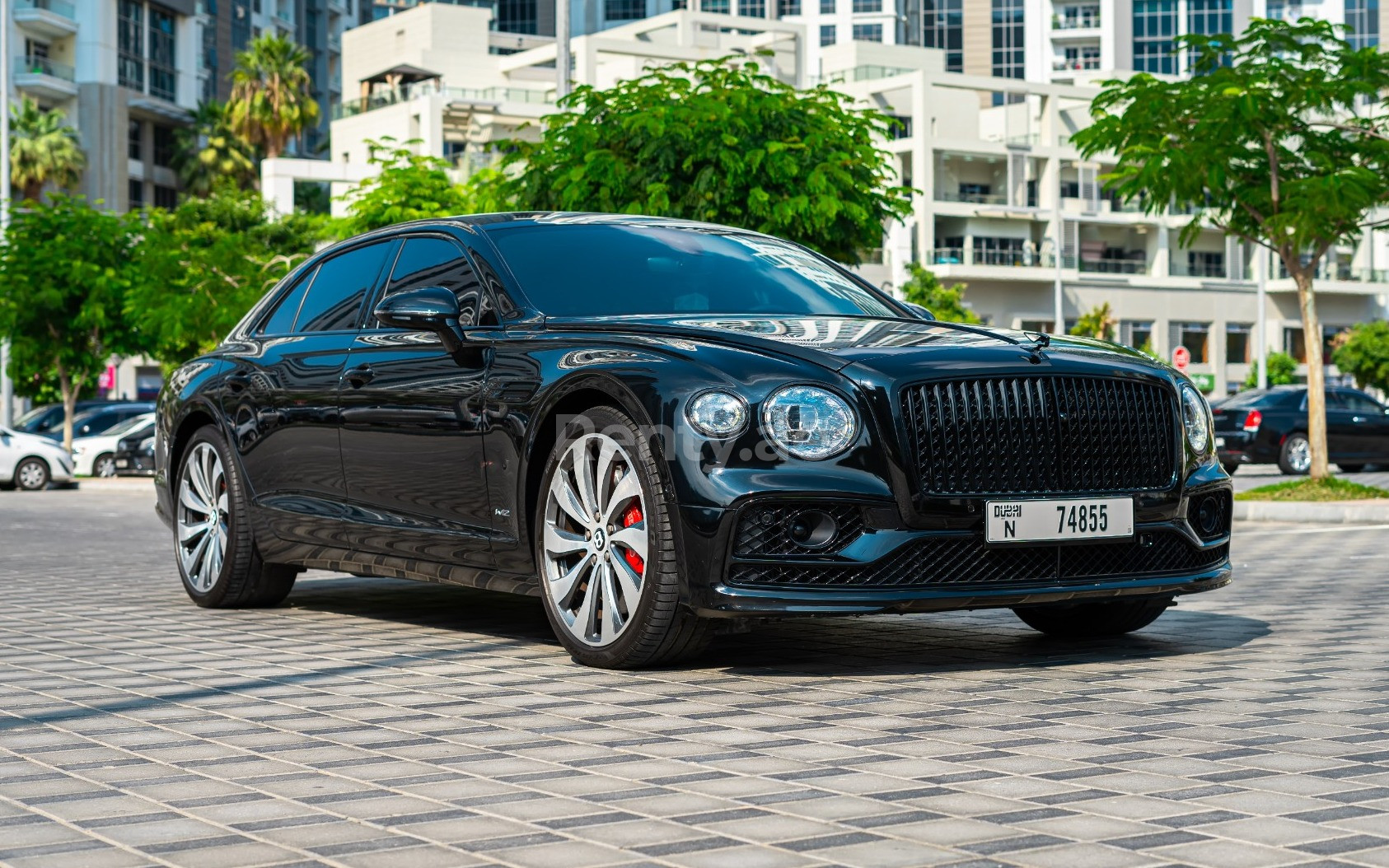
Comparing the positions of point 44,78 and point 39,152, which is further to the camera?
point 44,78

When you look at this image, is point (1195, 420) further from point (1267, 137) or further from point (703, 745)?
point (1267, 137)

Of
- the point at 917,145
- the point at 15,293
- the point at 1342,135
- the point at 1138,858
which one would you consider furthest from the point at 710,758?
the point at 917,145

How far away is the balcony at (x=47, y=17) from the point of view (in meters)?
72.3

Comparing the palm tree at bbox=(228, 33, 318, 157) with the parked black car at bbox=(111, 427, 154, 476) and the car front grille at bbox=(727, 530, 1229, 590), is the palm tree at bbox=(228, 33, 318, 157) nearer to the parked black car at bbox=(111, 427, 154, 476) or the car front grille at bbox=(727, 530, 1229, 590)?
the parked black car at bbox=(111, 427, 154, 476)

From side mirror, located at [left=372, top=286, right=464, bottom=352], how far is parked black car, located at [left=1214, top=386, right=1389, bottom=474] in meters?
21.6

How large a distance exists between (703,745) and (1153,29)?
108731mm

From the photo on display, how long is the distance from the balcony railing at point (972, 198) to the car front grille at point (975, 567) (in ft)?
242

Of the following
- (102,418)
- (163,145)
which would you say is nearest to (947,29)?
(163,145)

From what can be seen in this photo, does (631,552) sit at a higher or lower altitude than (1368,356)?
lower

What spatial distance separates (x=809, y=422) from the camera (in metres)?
5.87

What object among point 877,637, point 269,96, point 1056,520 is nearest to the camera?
point 1056,520

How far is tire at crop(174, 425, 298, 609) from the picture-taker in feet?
28.5

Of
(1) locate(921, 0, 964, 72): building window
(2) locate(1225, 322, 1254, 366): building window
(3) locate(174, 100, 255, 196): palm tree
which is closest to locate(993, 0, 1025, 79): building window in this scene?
(1) locate(921, 0, 964, 72): building window

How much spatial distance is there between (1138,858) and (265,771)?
84.4 inches
